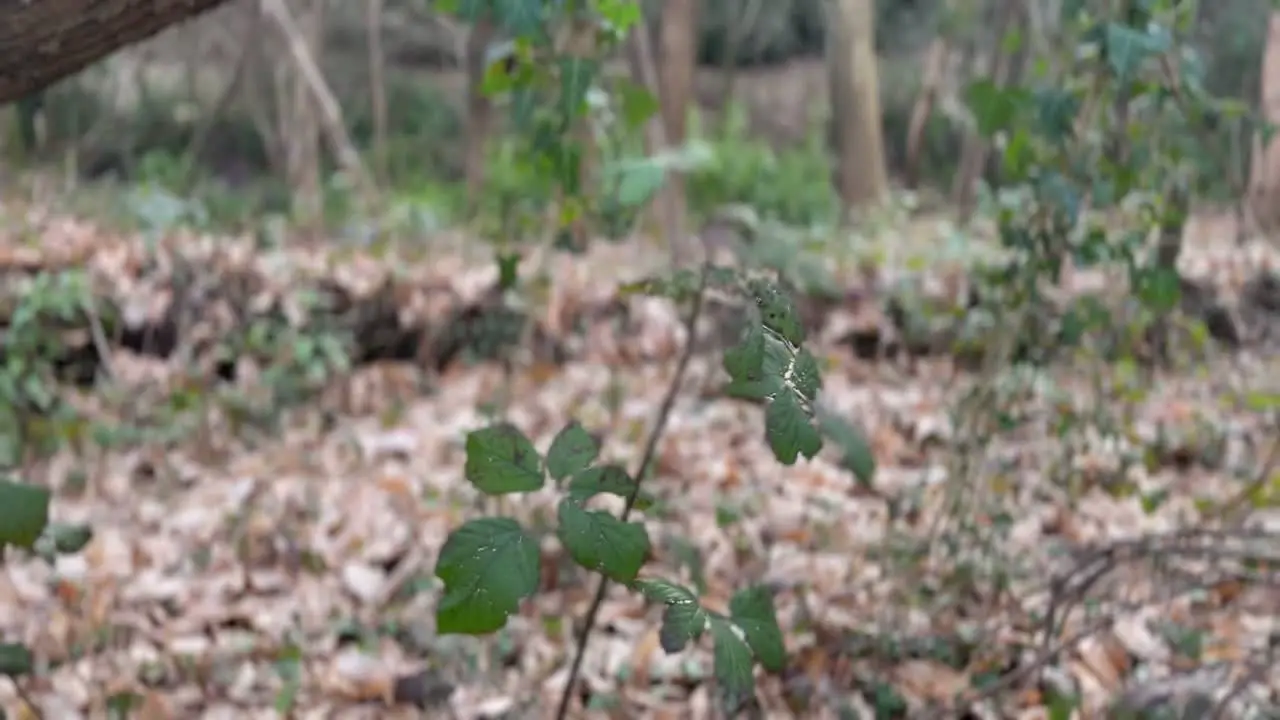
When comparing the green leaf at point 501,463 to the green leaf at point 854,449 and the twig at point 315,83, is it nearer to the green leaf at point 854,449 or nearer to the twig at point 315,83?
the green leaf at point 854,449

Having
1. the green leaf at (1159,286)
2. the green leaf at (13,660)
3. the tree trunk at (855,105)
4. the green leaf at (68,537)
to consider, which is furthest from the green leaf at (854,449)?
the tree trunk at (855,105)

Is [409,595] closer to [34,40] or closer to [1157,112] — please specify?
[34,40]

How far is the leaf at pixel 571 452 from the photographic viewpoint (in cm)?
119

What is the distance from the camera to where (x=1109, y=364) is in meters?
3.38

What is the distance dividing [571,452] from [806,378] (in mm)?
325

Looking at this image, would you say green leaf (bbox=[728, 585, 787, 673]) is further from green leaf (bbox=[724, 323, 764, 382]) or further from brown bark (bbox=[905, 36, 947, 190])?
brown bark (bbox=[905, 36, 947, 190])

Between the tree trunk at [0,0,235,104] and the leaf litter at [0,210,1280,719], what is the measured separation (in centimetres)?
67

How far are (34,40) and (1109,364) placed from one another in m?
3.02

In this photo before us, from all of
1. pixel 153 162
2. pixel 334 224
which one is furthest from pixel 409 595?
pixel 153 162

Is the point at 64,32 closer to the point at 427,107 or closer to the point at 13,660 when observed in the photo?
the point at 13,660

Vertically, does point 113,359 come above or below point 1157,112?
below

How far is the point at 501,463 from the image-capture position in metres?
1.22

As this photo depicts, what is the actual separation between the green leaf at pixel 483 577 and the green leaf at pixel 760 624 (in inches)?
12.6

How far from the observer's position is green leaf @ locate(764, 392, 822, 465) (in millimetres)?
973
